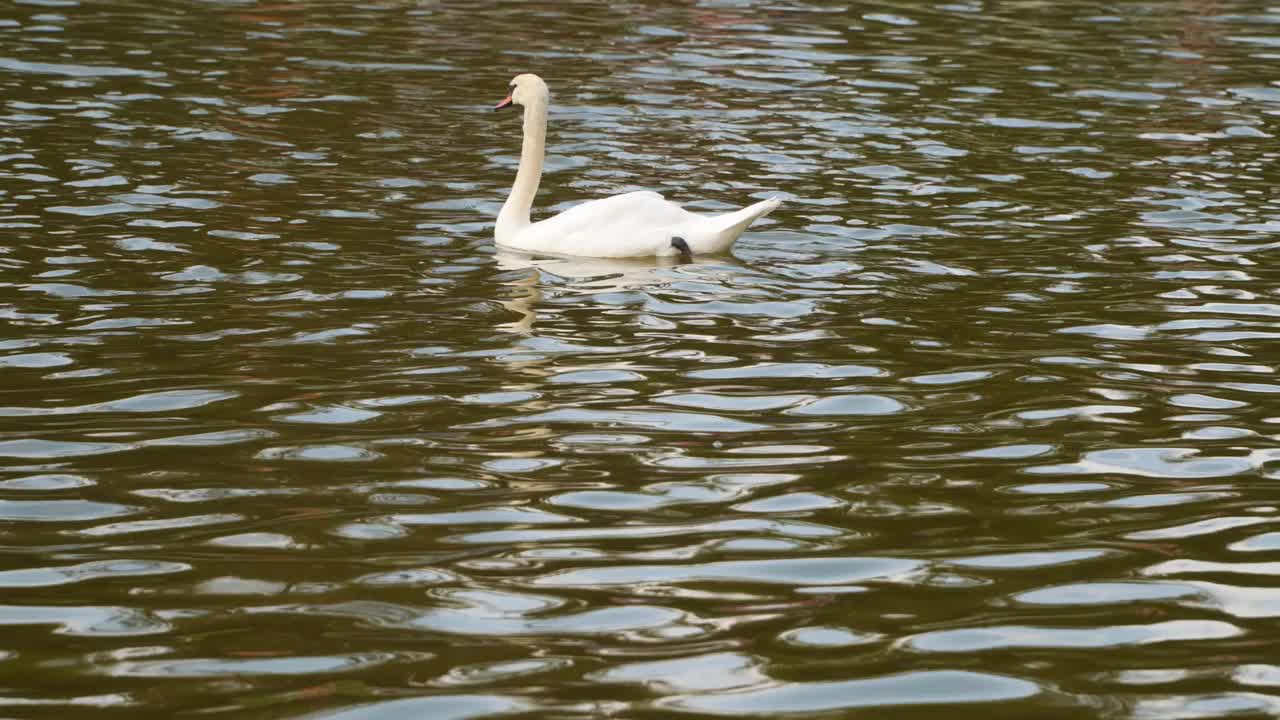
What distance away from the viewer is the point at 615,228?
1181cm

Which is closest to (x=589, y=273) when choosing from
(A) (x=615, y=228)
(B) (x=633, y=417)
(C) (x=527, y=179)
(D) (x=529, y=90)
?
(A) (x=615, y=228)

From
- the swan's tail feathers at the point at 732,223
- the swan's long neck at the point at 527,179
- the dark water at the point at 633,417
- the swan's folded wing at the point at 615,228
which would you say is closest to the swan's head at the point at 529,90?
the swan's long neck at the point at 527,179

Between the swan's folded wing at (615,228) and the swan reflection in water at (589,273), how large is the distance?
0.08 meters

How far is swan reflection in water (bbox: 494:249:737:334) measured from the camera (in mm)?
11102

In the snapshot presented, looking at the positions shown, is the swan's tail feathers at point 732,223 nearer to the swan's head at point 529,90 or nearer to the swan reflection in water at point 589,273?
the swan reflection in water at point 589,273

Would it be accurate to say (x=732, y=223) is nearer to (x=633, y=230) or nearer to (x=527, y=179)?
(x=633, y=230)

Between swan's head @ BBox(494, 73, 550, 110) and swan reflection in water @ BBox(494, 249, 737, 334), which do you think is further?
swan's head @ BBox(494, 73, 550, 110)

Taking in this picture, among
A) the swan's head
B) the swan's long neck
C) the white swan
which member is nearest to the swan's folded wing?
the white swan

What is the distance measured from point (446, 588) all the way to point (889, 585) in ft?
4.53

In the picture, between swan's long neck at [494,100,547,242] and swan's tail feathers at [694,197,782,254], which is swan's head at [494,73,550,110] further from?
swan's tail feathers at [694,197,782,254]

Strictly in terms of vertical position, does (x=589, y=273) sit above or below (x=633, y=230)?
below

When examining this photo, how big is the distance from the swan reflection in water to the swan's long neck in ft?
0.66

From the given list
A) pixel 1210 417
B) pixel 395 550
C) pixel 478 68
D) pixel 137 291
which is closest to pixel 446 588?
pixel 395 550

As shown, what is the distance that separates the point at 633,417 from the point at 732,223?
12.8 feet
